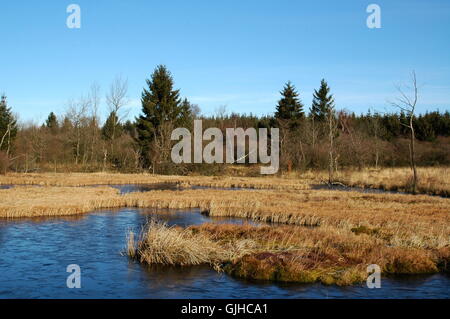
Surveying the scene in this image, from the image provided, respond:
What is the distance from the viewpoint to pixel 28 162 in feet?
195

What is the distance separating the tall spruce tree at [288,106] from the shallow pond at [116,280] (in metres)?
55.7

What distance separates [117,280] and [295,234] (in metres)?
8.17

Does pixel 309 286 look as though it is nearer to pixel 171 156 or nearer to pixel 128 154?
pixel 171 156

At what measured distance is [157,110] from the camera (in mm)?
64125

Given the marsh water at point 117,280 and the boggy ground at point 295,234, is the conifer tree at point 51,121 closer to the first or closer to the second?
the boggy ground at point 295,234

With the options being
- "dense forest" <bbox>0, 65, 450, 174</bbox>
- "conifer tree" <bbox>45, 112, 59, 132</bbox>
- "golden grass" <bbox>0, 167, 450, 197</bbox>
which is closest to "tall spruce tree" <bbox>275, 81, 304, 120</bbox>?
"dense forest" <bbox>0, 65, 450, 174</bbox>

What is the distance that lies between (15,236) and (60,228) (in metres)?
2.39

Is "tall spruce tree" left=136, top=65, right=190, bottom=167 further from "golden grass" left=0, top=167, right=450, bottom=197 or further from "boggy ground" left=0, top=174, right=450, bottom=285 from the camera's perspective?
"boggy ground" left=0, top=174, right=450, bottom=285

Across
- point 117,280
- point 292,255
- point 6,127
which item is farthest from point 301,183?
point 6,127

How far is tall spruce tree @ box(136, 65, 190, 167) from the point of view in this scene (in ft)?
206

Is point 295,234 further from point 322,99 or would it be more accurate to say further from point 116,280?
point 322,99

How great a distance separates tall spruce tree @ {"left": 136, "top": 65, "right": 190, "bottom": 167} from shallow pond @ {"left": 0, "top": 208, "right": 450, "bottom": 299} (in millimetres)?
Result: 43231

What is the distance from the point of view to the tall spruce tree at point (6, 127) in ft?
192
